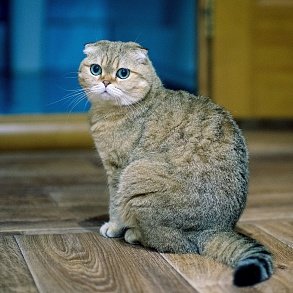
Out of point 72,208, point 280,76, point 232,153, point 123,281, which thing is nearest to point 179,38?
point 280,76

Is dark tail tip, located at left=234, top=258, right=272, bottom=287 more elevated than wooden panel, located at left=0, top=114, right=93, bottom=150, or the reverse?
dark tail tip, located at left=234, top=258, right=272, bottom=287

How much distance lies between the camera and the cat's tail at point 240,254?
145cm

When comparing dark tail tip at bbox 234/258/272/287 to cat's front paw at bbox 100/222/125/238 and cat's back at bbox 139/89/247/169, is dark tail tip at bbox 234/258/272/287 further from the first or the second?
cat's front paw at bbox 100/222/125/238

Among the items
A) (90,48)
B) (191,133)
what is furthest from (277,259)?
(90,48)

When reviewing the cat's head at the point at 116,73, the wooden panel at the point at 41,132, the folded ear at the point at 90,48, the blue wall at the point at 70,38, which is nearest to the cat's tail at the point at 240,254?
the cat's head at the point at 116,73

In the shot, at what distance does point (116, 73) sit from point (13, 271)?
60 centimetres

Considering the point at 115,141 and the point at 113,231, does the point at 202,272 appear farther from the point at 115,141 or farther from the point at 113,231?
the point at 115,141

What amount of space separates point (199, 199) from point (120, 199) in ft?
0.71

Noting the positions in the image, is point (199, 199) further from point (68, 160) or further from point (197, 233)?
point (68, 160)

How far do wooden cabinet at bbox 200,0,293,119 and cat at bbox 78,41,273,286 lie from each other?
175 cm

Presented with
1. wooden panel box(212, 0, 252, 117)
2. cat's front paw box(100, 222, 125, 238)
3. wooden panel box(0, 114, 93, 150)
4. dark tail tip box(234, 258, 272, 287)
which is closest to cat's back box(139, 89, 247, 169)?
cat's front paw box(100, 222, 125, 238)

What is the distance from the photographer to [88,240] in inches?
73.1

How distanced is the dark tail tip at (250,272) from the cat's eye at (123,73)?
636 mm

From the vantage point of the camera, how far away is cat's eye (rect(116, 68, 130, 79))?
6.08ft
